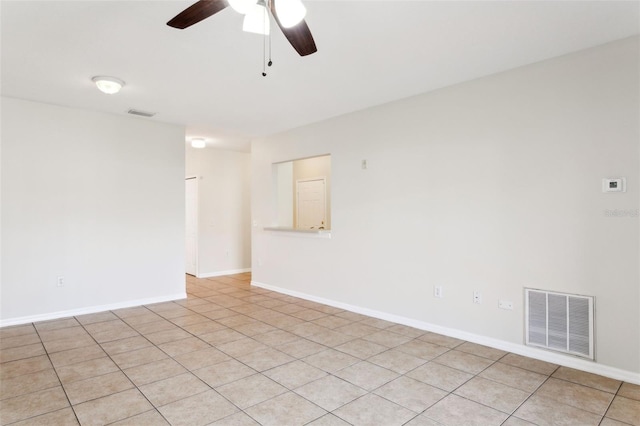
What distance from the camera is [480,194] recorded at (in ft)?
11.1

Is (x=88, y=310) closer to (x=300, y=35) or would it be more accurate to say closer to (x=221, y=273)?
(x=221, y=273)

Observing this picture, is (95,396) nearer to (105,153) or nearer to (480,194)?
(105,153)

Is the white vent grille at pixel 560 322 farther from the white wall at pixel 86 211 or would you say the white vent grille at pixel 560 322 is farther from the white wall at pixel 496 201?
the white wall at pixel 86 211

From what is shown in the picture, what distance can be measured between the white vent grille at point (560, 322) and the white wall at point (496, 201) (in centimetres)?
7

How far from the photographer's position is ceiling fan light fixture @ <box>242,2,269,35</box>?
6.60 feet

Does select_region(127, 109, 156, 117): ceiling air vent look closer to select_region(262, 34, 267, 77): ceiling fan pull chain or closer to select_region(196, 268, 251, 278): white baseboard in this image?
select_region(262, 34, 267, 77): ceiling fan pull chain

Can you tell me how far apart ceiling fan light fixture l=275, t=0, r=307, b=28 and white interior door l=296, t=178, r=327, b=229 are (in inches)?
196

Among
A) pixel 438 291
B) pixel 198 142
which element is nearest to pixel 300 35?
pixel 438 291

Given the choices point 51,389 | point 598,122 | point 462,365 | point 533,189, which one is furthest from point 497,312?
point 51,389

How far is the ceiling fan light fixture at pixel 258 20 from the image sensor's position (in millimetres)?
2012

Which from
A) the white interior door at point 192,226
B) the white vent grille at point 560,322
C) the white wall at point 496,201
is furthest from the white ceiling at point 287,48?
the white interior door at point 192,226

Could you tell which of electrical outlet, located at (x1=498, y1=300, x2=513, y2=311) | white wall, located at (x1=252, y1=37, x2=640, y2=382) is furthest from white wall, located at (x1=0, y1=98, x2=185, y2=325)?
electrical outlet, located at (x1=498, y1=300, x2=513, y2=311)

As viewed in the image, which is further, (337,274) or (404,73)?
(337,274)

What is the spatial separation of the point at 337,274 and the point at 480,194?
85.1 inches
